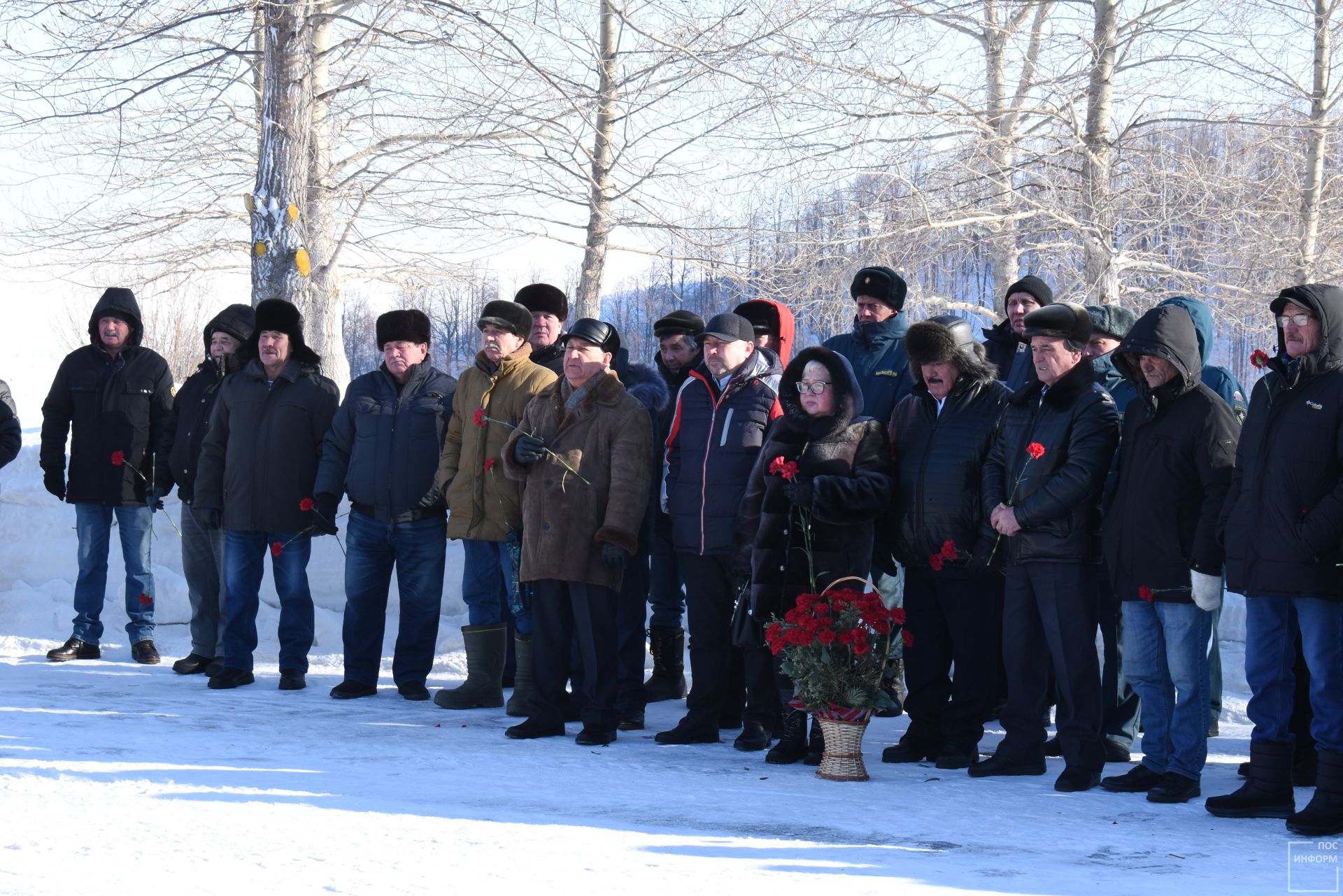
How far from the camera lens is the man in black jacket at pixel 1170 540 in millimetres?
5324

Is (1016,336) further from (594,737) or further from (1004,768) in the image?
(594,737)

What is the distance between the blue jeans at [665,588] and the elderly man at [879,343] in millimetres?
1544

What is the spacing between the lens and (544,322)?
308 inches

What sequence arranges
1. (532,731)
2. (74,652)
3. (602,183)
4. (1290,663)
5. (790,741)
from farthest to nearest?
(602,183) → (74,652) → (532,731) → (790,741) → (1290,663)

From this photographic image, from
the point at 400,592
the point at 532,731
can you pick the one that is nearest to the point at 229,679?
the point at 400,592

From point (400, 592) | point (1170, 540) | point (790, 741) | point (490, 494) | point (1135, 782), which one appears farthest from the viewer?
point (400, 592)

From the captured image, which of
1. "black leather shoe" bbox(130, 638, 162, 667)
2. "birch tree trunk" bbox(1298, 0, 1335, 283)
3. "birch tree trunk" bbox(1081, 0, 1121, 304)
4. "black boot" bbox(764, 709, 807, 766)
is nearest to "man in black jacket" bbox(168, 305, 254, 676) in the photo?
"black leather shoe" bbox(130, 638, 162, 667)

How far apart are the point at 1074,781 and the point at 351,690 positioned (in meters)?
4.08

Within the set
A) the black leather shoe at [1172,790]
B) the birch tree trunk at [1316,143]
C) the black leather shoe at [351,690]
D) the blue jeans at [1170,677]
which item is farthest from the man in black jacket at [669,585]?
the birch tree trunk at [1316,143]

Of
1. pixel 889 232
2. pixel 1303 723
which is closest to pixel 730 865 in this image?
pixel 1303 723

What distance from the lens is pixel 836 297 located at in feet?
46.9

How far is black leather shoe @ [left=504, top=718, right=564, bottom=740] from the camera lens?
6535mm

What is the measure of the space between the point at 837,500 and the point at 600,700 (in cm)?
157

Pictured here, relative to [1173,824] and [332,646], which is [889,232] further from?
[1173,824]
